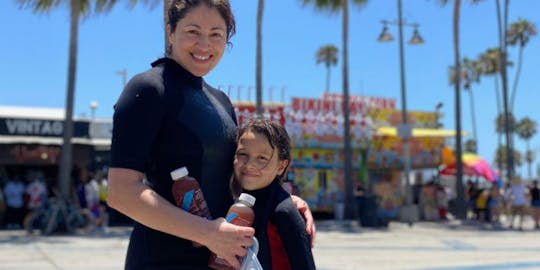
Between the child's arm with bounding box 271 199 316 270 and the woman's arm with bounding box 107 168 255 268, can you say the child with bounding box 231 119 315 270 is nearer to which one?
the child's arm with bounding box 271 199 316 270

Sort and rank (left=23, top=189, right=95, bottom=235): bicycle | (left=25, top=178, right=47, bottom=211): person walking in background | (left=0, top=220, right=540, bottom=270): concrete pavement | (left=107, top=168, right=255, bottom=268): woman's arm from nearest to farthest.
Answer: (left=107, top=168, right=255, bottom=268): woman's arm, (left=0, top=220, right=540, bottom=270): concrete pavement, (left=23, top=189, right=95, bottom=235): bicycle, (left=25, top=178, right=47, bottom=211): person walking in background

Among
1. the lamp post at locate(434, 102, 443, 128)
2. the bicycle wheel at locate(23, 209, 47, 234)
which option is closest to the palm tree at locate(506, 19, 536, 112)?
the lamp post at locate(434, 102, 443, 128)

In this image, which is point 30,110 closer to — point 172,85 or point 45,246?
point 45,246

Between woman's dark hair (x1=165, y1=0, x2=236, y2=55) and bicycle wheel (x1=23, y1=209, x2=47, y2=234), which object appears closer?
woman's dark hair (x1=165, y1=0, x2=236, y2=55)

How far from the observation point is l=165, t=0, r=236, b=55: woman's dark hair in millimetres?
1736

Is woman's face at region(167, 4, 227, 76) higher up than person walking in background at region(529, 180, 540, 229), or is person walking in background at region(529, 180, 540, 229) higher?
woman's face at region(167, 4, 227, 76)

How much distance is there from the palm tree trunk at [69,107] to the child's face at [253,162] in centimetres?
1433

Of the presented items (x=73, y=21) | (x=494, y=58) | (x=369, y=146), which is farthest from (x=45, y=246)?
(x=494, y=58)

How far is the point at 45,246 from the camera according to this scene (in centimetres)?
1195

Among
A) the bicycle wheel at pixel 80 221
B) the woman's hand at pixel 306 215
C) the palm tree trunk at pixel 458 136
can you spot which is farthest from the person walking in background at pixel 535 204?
the woman's hand at pixel 306 215

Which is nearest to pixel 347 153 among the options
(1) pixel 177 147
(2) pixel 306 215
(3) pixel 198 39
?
(2) pixel 306 215

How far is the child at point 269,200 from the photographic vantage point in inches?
71.3

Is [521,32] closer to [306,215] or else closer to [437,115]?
[437,115]

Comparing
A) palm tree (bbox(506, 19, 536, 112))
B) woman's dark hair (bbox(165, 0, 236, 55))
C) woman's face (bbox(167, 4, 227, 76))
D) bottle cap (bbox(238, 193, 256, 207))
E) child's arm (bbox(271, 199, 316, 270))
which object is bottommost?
child's arm (bbox(271, 199, 316, 270))
